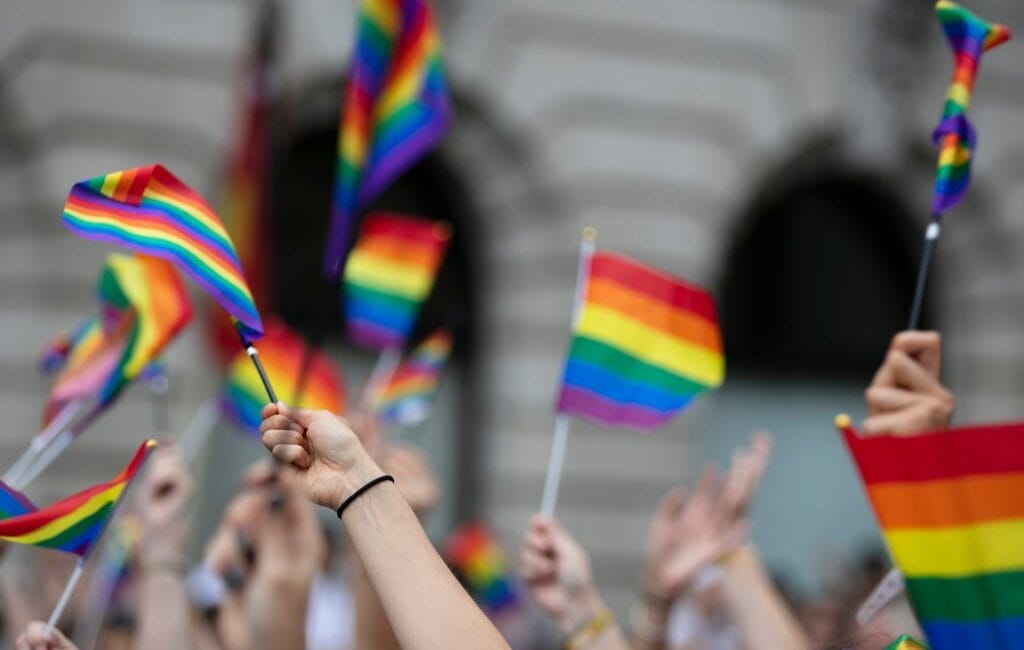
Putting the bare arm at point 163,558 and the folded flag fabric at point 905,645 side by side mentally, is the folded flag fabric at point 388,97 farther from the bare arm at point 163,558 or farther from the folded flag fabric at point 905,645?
the folded flag fabric at point 905,645

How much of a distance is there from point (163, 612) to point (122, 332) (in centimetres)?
90

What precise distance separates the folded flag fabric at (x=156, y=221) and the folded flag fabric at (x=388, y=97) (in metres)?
1.17

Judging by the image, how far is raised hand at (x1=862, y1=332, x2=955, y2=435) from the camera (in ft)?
8.90

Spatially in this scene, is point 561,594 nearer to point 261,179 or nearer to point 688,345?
point 688,345

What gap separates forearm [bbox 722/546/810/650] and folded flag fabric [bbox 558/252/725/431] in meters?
0.44

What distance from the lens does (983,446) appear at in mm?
1940

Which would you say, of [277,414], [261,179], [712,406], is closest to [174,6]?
[261,179]

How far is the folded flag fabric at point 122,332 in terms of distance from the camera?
3.51 meters

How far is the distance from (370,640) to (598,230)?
5662 mm

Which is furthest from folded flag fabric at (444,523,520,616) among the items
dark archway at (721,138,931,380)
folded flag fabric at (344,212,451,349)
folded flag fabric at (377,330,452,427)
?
dark archway at (721,138,931,380)

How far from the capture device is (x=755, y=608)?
11.0ft

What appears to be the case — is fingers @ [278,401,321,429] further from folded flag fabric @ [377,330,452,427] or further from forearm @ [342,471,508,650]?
folded flag fabric @ [377,330,452,427]

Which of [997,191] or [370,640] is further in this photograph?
[997,191]

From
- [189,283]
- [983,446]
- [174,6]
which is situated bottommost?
[189,283]
